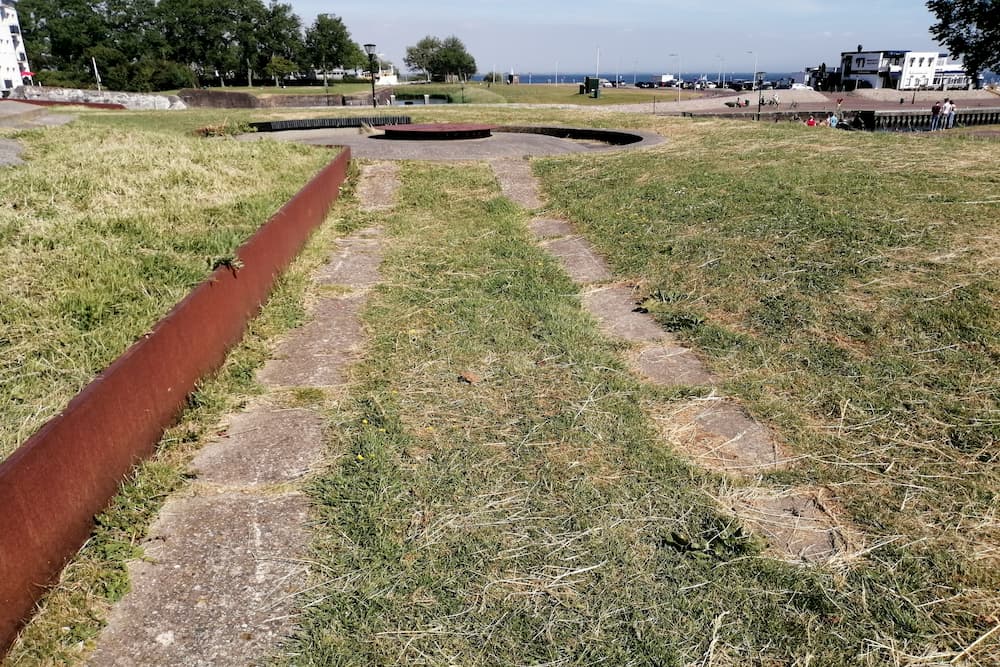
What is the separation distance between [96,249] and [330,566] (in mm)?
3434

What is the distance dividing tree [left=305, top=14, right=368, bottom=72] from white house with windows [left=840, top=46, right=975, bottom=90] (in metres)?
73.6

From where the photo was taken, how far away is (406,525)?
2896 millimetres

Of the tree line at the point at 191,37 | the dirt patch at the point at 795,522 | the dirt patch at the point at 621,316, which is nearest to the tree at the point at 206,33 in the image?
the tree line at the point at 191,37

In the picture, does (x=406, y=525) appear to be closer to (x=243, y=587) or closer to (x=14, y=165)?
(x=243, y=587)

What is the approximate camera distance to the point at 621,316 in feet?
17.8

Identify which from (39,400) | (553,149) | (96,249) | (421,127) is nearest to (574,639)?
(39,400)

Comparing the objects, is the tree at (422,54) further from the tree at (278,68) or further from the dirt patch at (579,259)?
the dirt patch at (579,259)

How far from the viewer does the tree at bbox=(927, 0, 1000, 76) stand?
2814cm

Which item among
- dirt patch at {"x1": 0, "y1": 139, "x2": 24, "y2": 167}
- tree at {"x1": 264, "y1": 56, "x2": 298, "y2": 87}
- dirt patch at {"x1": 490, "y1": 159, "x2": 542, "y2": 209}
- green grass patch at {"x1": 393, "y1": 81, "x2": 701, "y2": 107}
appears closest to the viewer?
dirt patch at {"x1": 0, "y1": 139, "x2": 24, "y2": 167}

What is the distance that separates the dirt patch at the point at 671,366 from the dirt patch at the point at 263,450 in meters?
2.24

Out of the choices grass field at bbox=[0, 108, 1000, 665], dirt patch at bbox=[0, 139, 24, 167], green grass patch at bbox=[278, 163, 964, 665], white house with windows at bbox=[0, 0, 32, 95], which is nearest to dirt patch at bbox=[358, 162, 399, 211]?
grass field at bbox=[0, 108, 1000, 665]

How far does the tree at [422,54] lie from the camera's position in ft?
402

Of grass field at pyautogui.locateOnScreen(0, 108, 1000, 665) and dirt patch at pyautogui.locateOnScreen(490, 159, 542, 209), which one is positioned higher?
dirt patch at pyautogui.locateOnScreen(490, 159, 542, 209)

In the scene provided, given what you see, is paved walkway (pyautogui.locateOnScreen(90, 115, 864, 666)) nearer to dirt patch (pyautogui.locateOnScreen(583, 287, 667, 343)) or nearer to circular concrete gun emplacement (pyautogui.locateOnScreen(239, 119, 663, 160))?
dirt patch (pyautogui.locateOnScreen(583, 287, 667, 343))
